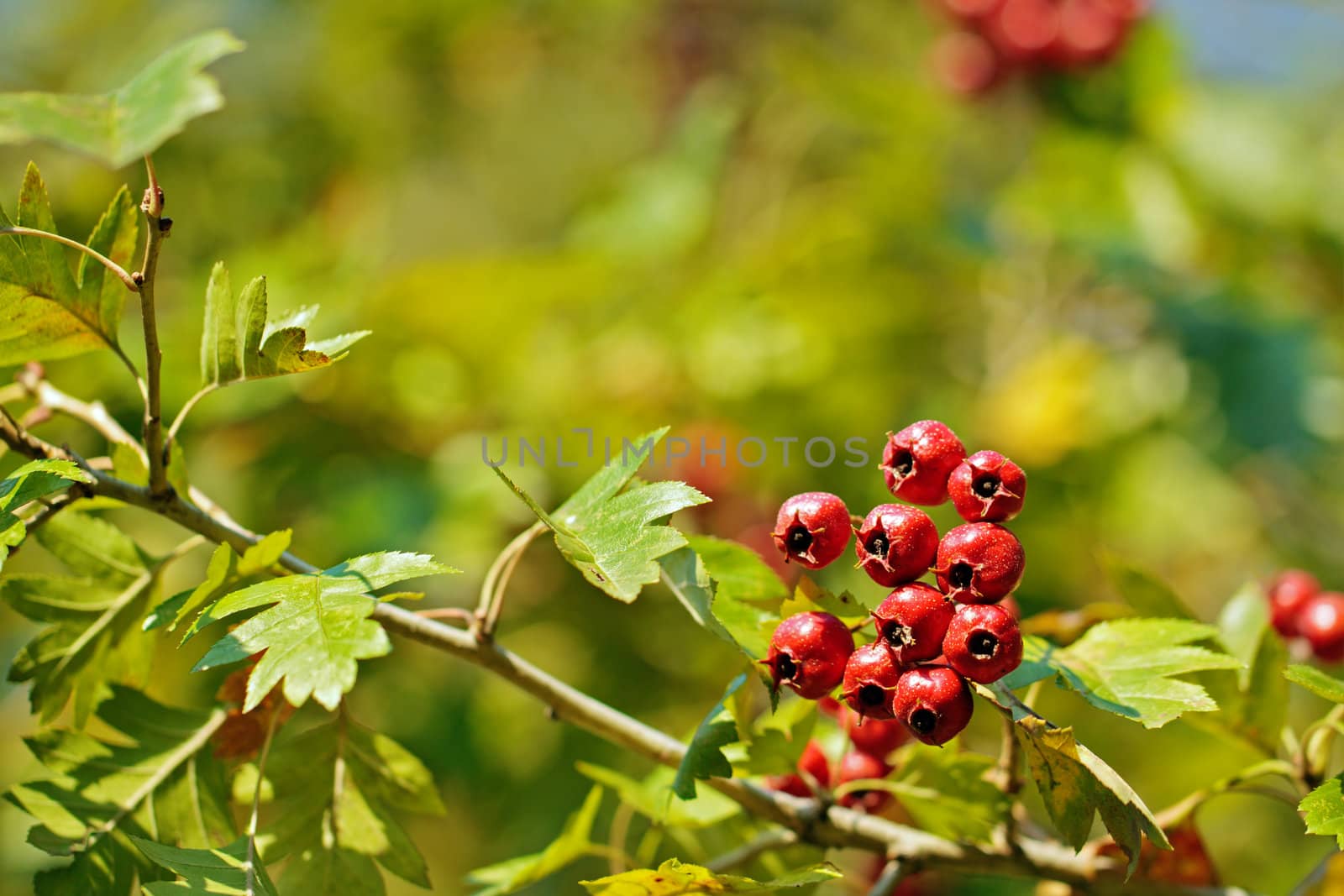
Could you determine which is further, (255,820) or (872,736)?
(872,736)

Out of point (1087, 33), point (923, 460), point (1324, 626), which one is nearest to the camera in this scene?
point (923, 460)

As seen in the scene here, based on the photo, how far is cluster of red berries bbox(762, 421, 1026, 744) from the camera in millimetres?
708

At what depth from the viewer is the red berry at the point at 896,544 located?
0.74m

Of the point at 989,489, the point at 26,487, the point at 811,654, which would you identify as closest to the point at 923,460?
the point at 989,489

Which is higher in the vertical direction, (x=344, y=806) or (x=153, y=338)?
(x=153, y=338)

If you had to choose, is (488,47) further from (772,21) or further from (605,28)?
(772,21)

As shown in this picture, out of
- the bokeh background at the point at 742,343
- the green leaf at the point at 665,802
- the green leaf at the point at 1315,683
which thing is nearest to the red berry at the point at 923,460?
the green leaf at the point at 1315,683

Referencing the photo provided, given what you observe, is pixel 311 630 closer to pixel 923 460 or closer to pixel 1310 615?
pixel 923 460

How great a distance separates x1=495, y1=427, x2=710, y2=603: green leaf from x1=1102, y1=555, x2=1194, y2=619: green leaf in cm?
48

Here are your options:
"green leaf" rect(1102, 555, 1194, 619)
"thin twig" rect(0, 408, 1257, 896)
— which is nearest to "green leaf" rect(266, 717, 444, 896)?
"thin twig" rect(0, 408, 1257, 896)

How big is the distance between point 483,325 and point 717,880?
5.30 ft

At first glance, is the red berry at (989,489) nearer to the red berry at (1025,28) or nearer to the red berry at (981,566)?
the red berry at (981,566)

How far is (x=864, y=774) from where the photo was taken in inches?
39.9

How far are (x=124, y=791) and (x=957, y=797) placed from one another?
0.65 meters
